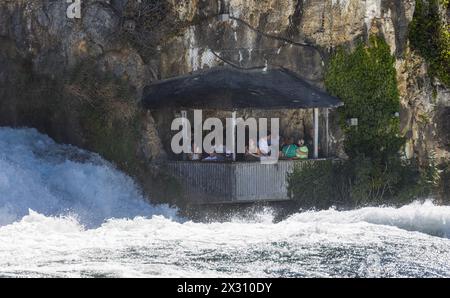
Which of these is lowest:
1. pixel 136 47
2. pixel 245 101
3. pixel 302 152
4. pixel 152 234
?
pixel 152 234

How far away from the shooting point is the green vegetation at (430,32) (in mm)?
35406

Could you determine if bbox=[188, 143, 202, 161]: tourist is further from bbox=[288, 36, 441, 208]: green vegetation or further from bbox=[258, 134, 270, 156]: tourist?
bbox=[288, 36, 441, 208]: green vegetation

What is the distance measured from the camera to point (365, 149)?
1356 inches

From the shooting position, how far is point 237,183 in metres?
32.2

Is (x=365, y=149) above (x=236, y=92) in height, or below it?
below

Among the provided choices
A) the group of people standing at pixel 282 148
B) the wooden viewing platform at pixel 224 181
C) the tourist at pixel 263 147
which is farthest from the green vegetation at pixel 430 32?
the wooden viewing platform at pixel 224 181

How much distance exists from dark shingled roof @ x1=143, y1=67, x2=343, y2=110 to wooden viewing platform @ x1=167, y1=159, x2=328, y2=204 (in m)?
1.53

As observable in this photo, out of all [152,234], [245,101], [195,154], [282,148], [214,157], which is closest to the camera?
[152,234]

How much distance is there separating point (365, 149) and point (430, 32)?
12.7ft

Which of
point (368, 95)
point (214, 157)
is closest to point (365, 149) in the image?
point (368, 95)

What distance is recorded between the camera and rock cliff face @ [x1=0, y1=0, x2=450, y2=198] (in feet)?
107

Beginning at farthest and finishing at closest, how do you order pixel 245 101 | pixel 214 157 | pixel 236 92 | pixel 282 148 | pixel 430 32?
pixel 430 32, pixel 282 148, pixel 214 157, pixel 236 92, pixel 245 101

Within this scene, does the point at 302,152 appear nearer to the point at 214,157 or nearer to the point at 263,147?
the point at 263,147
